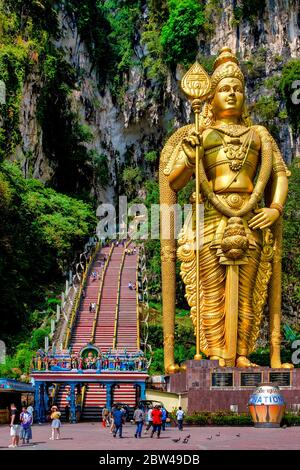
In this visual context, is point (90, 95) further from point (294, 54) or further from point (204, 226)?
point (204, 226)

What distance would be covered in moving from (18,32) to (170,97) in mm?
8981

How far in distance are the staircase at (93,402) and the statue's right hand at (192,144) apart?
739 cm

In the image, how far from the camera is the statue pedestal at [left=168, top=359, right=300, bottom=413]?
Answer: 48.8 feet

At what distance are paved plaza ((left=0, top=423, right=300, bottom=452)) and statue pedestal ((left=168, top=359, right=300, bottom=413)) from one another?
0.83 m

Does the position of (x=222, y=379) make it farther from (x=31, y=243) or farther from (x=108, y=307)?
(x=31, y=243)

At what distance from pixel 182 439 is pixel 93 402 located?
928 centimetres

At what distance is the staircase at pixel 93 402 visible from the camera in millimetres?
19797

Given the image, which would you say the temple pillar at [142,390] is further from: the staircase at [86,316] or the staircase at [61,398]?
the staircase at [86,316]

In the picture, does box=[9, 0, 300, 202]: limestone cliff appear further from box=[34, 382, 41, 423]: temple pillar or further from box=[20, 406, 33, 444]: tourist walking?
box=[20, 406, 33, 444]: tourist walking

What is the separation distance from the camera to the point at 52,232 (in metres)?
31.5

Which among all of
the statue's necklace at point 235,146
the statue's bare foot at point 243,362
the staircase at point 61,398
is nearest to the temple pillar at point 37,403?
the staircase at point 61,398

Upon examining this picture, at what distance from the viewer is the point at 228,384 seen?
49.1ft

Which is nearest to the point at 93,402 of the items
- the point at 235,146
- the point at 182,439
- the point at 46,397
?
the point at 46,397
